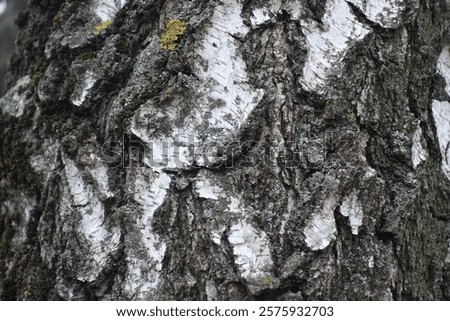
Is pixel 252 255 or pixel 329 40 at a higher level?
pixel 329 40

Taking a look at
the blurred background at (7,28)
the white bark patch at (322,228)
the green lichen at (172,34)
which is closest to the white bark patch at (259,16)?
the green lichen at (172,34)

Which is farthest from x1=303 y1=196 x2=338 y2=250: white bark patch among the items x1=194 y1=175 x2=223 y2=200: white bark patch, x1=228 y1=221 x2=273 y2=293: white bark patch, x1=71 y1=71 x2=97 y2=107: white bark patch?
x1=71 y1=71 x2=97 y2=107: white bark patch

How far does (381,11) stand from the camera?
1.57m

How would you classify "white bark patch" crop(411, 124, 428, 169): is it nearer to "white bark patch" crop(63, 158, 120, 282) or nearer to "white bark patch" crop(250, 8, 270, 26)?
"white bark patch" crop(250, 8, 270, 26)

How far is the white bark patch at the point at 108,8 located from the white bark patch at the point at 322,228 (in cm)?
81

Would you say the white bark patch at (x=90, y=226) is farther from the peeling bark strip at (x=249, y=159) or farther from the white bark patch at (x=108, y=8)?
the white bark patch at (x=108, y=8)

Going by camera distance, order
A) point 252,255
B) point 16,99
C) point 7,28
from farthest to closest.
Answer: point 7,28, point 16,99, point 252,255

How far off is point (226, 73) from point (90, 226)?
55 cm

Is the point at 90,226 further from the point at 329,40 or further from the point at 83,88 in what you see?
the point at 329,40

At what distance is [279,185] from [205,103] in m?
0.29

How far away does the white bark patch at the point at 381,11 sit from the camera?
157cm

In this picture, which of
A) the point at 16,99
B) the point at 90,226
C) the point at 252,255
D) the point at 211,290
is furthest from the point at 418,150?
the point at 16,99

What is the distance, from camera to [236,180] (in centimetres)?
149

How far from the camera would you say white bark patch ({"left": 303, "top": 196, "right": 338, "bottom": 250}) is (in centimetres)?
145
